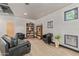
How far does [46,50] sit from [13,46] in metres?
0.85

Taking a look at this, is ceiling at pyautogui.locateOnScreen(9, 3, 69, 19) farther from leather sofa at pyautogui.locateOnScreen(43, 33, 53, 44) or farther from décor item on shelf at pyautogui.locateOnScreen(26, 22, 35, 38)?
leather sofa at pyautogui.locateOnScreen(43, 33, 53, 44)

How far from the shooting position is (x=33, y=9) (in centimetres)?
334

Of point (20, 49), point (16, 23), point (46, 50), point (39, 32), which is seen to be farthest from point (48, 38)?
point (16, 23)

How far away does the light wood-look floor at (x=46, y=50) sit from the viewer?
3.10 metres

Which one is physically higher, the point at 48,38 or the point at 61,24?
the point at 61,24

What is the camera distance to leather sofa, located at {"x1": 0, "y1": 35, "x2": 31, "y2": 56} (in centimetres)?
299

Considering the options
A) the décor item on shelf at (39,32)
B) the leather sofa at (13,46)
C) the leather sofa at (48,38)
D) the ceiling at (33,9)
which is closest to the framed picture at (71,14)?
the ceiling at (33,9)

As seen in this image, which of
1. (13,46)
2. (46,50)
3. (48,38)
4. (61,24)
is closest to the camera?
(13,46)

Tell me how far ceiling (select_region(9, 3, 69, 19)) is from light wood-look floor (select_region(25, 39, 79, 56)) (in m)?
0.70

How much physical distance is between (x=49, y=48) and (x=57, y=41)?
11.2 inches

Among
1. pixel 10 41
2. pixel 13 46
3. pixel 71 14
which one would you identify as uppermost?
pixel 71 14

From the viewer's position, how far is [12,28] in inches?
130

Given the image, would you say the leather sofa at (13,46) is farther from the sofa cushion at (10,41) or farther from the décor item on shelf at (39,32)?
the décor item on shelf at (39,32)

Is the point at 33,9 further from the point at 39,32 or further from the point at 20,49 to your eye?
the point at 20,49
